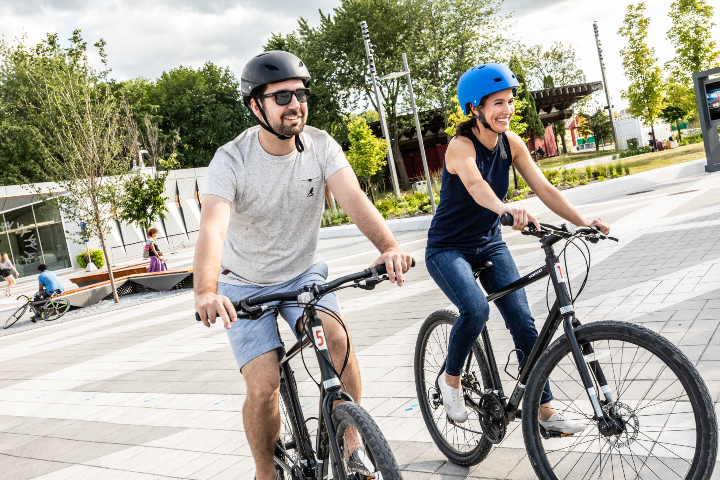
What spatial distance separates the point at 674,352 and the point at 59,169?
54.7 ft

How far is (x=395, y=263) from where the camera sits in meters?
2.27

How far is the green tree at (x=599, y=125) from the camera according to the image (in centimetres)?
5906

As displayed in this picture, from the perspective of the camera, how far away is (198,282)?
7.47 feet

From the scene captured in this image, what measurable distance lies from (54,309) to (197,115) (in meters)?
42.3

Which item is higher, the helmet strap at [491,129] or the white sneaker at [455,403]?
the helmet strap at [491,129]

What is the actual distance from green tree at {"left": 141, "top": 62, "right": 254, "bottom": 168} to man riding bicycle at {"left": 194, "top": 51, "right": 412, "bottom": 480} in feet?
168

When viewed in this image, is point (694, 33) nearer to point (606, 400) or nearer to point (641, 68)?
point (641, 68)

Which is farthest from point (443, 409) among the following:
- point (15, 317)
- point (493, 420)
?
point (15, 317)

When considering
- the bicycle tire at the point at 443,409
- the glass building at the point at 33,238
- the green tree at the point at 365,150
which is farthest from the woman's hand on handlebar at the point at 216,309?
the glass building at the point at 33,238

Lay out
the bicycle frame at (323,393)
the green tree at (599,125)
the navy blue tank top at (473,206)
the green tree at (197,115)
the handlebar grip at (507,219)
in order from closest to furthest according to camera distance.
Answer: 1. the bicycle frame at (323,393)
2. the handlebar grip at (507,219)
3. the navy blue tank top at (473,206)
4. the green tree at (197,115)
5. the green tree at (599,125)

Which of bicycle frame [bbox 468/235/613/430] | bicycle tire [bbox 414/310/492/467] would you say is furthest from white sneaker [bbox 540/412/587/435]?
bicycle tire [bbox 414/310/492/467]

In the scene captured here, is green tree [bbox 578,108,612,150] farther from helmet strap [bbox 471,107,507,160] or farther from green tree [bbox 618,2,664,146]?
helmet strap [bbox 471,107,507,160]

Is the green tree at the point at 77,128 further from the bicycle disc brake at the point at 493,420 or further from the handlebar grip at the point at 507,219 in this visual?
the handlebar grip at the point at 507,219

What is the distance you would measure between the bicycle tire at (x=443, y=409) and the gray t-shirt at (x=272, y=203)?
0.86 m
